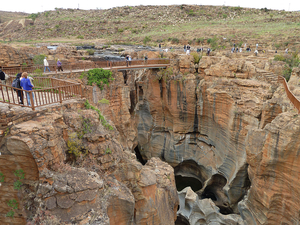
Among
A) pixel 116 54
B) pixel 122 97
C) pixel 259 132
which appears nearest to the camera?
pixel 259 132

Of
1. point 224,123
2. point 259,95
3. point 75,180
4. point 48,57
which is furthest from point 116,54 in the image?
point 75,180

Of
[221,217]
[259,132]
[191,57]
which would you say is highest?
[191,57]

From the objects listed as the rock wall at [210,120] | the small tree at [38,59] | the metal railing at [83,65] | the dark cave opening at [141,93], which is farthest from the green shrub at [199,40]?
the small tree at [38,59]

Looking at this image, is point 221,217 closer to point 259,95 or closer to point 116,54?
point 259,95

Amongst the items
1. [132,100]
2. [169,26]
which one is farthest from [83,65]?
[169,26]

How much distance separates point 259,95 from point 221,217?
9.27m

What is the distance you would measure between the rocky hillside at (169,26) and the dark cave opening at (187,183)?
62.1 feet

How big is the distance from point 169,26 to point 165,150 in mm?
37223

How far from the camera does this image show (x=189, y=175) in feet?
74.8

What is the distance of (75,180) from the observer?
271 inches

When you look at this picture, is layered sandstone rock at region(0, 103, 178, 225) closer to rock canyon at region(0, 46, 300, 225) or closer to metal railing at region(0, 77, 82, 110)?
rock canyon at region(0, 46, 300, 225)

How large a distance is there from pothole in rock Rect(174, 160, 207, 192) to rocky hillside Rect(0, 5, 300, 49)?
692 inches

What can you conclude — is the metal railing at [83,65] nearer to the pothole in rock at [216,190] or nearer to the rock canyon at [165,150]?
the rock canyon at [165,150]

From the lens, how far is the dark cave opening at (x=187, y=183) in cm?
2102
